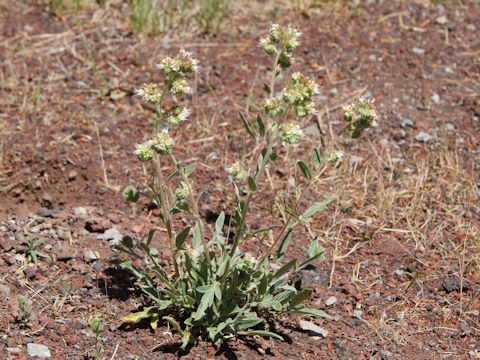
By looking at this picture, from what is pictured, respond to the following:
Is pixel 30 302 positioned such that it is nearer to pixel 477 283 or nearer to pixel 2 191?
pixel 2 191

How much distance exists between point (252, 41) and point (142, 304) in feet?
8.53

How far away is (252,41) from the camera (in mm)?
5379

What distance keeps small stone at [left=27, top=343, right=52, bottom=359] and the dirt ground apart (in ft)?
0.07

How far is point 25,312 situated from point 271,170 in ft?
5.77

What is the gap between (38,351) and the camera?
3027 mm

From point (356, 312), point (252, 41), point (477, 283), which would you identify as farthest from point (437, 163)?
point (252, 41)

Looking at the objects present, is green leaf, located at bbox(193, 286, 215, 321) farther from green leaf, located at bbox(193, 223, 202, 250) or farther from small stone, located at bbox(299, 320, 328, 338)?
small stone, located at bbox(299, 320, 328, 338)

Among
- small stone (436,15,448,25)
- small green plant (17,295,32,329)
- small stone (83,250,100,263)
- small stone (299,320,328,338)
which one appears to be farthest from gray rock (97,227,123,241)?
small stone (436,15,448,25)

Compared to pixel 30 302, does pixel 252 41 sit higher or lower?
higher

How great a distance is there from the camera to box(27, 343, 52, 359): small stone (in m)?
3.01

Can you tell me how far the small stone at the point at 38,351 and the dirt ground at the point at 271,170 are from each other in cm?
2

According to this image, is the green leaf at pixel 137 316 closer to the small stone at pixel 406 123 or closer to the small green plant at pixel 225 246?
the small green plant at pixel 225 246

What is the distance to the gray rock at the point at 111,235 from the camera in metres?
3.74

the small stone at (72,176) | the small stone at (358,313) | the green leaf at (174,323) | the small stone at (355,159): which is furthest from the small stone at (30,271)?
the small stone at (355,159)
